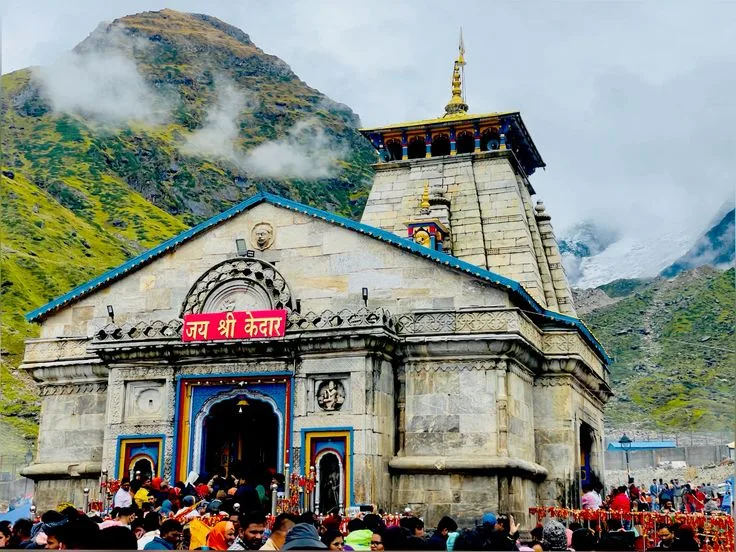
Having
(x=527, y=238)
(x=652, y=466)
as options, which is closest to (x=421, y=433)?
(x=527, y=238)

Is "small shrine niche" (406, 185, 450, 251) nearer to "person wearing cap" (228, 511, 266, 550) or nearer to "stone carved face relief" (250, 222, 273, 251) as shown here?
"stone carved face relief" (250, 222, 273, 251)

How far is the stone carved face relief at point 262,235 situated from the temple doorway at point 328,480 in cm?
630

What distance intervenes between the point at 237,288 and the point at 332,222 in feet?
10.3

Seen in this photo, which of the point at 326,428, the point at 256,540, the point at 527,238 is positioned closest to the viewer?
the point at 256,540

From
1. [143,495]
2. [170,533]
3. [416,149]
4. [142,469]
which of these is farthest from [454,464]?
[416,149]

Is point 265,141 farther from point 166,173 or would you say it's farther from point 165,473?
point 165,473

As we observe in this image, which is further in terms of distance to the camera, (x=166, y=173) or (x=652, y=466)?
(x=166, y=173)

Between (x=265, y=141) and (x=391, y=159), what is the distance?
9431cm

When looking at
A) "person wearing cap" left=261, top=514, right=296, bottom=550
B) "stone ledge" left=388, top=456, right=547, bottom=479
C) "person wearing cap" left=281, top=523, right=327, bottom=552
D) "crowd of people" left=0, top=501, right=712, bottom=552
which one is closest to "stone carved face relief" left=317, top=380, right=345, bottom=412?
"stone ledge" left=388, top=456, right=547, bottom=479

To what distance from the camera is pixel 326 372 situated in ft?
82.0

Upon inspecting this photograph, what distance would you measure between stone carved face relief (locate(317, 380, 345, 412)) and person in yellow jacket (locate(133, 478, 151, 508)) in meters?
4.62

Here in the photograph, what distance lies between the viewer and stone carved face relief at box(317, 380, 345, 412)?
24.9 meters

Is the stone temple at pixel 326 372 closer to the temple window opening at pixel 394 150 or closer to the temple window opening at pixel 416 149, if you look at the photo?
the temple window opening at pixel 416 149

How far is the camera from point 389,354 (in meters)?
25.6
